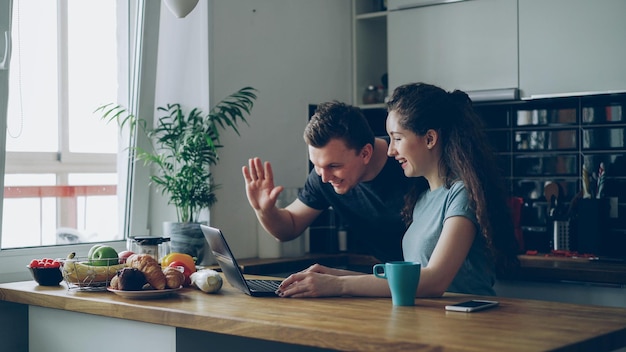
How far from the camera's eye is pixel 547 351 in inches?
61.1

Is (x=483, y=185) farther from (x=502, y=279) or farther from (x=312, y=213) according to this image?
(x=502, y=279)

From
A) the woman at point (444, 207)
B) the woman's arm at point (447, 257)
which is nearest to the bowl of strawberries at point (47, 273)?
the woman at point (444, 207)

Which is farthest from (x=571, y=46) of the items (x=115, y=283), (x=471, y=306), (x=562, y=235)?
(x=115, y=283)

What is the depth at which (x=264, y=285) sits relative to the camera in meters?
2.49

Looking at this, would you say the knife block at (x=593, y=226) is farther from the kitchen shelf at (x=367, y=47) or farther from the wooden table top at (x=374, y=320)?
the wooden table top at (x=374, y=320)

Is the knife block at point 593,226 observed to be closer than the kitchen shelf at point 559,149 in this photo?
Yes

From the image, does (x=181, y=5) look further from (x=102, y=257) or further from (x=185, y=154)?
(x=102, y=257)

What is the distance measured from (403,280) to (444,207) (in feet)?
1.20

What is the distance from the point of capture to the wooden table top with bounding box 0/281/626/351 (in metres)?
1.66

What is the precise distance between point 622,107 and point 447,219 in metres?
1.91

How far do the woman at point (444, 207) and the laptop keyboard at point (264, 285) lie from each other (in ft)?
0.38

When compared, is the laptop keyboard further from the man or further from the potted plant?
the potted plant

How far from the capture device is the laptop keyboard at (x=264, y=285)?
2381mm

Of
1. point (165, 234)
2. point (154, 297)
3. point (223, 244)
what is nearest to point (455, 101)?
point (223, 244)
